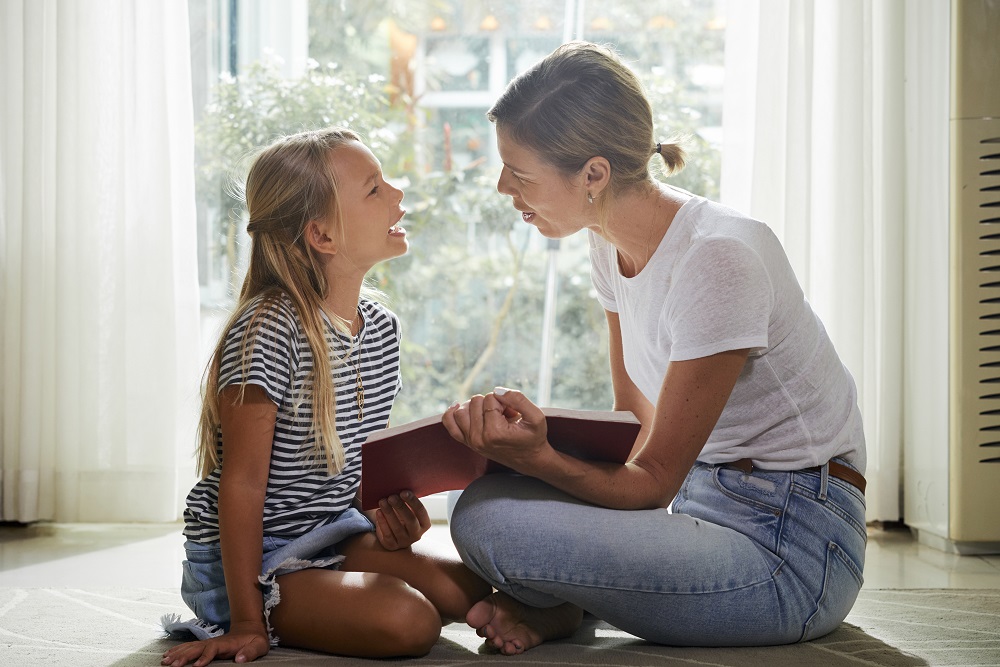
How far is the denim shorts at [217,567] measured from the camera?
1.46 metres

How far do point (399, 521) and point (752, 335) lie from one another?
0.60 m

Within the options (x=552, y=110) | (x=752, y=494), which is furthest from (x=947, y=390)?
(x=552, y=110)

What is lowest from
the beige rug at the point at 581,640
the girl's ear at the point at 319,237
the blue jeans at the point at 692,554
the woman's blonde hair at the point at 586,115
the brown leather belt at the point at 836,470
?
the beige rug at the point at 581,640

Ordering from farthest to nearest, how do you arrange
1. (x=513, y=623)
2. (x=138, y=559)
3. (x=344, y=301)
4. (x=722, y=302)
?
1. (x=138, y=559)
2. (x=344, y=301)
3. (x=513, y=623)
4. (x=722, y=302)

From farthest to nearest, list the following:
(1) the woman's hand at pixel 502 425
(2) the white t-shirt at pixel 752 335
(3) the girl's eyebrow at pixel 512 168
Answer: (3) the girl's eyebrow at pixel 512 168 < (2) the white t-shirt at pixel 752 335 < (1) the woman's hand at pixel 502 425

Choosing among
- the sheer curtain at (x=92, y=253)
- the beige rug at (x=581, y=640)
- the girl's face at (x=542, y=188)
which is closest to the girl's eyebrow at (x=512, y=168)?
the girl's face at (x=542, y=188)

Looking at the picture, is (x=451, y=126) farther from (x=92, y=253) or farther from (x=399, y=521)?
(x=399, y=521)

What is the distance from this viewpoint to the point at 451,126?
2.98 m

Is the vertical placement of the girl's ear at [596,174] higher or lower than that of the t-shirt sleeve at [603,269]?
higher

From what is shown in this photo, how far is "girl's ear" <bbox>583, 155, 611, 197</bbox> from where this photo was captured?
4.91 feet

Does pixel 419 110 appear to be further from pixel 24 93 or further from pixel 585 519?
pixel 585 519

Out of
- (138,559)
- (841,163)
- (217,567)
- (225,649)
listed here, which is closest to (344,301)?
(217,567)

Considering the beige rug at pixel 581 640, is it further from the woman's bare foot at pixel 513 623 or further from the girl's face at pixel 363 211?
the girl's face at pixel 363 211

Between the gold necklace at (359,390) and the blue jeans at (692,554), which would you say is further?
the gold necklace at (359,390)
